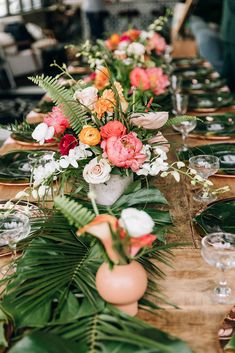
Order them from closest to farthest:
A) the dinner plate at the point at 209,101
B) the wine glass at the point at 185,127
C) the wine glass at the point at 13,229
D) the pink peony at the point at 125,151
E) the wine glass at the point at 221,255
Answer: the wine glass at the point at 221,255
the wine glass at the point at 13,229
the pink peony at the point at 125,151
the wine glass at the point at 185,127
the dinner plate at the point at 209,101

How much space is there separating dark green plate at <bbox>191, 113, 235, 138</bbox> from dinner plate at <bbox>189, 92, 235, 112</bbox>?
267 mm

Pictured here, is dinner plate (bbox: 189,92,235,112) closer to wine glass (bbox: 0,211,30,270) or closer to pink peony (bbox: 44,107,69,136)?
pink peony (bbox: 44,107,69,136)

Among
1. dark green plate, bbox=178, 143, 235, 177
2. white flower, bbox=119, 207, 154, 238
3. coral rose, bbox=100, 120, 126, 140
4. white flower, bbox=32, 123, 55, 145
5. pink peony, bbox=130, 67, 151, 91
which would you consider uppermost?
white flower, bbox=119, 207, 154, 238

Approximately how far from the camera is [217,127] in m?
2.29

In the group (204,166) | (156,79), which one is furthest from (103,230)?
(156,79)

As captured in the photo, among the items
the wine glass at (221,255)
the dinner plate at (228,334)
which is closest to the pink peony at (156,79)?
the wine glass at (221,255)

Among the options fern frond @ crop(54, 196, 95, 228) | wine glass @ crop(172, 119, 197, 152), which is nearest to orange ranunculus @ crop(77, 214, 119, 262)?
fern frond @ crop(54, 196, 95, 228)

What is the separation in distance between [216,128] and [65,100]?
108cm

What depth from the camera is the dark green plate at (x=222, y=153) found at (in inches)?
69.5

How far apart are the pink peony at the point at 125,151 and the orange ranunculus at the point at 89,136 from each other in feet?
0.07

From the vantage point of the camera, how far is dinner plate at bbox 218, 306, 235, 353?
94 centimetres

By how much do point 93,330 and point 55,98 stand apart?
67 cm

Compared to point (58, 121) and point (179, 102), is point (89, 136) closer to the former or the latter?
point (58, 121)

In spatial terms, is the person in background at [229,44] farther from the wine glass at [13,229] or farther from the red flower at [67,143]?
the wine glass at [13,229]
